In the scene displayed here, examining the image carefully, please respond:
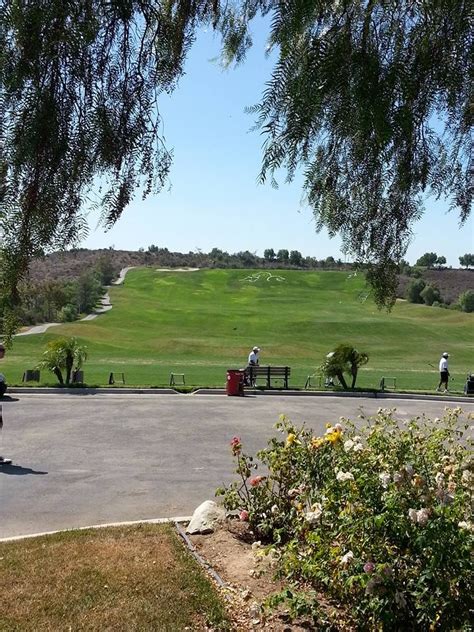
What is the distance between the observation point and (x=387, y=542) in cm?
392

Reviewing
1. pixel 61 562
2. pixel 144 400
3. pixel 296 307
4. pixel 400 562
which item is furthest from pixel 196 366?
pixel 296 307

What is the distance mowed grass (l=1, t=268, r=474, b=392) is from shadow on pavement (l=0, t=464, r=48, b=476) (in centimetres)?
773

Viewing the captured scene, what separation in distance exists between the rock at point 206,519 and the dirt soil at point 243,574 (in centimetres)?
9

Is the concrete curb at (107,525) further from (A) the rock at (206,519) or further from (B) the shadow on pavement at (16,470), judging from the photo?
(B) the shadow on pavement at (16,470)

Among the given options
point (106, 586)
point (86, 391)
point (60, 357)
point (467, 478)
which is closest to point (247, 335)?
point (60, 357)

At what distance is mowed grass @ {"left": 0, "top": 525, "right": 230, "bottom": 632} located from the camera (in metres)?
4.45

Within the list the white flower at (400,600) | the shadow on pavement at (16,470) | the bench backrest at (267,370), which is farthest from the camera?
the bench backrest at (267,370)

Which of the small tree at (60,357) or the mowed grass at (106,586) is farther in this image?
the small tree at (60,357)

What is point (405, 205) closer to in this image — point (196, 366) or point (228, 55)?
point (228, 55)

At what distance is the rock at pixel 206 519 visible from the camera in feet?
21.1

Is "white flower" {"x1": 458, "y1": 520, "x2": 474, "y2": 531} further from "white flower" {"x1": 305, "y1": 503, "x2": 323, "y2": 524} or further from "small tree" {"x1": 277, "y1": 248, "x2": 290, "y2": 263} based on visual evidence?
"small tree" {"x1": 277, "y1": 248, "x2": 290, "y2": 263}

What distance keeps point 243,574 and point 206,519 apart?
4.61ft

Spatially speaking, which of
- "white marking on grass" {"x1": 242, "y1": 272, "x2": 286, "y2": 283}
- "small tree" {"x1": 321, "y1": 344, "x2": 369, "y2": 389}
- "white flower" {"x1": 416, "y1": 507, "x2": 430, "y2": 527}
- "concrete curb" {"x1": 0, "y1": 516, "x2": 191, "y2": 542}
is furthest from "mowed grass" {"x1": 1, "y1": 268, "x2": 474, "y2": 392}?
"white marking on grass" {"x1": 242, "y1": 272, "x2": 286, "y2": 283}

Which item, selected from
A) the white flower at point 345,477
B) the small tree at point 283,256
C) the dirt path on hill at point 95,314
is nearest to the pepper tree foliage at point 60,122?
the white flower at point 345,477
